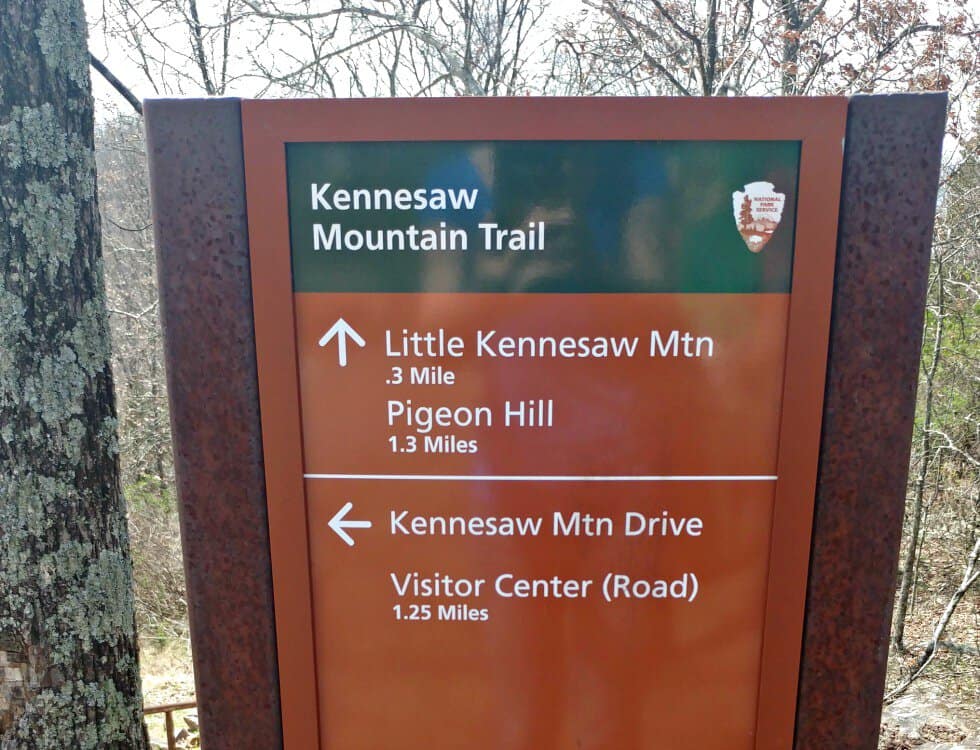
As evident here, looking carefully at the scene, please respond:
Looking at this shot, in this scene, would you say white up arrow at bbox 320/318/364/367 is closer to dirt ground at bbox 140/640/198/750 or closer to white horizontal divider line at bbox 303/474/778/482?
white horizontal divider line at bbox 303/474/778/482

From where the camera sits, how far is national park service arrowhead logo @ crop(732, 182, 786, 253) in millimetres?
1396

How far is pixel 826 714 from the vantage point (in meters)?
1.57

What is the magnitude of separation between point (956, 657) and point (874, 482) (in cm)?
856

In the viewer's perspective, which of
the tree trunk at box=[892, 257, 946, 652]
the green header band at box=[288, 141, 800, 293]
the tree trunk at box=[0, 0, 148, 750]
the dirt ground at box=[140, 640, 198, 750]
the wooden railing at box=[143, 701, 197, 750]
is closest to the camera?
the green header band at box=[288, 141, 800, 293]

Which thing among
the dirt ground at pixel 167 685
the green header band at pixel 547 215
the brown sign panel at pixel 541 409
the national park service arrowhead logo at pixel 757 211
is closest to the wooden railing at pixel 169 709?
the dirt ground at pixel 167 685

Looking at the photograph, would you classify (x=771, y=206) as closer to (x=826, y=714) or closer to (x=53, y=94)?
(x=826, y=714)

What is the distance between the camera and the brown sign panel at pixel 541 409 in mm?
1396

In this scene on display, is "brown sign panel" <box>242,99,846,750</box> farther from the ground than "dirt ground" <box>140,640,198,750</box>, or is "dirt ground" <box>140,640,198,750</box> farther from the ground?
"brown sign panel" <box>242,99,846,750</box>

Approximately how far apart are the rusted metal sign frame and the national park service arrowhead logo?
121mm

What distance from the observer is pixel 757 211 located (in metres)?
1.40

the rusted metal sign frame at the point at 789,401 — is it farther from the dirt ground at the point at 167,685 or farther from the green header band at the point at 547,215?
the dirt ground at the point at 167,685

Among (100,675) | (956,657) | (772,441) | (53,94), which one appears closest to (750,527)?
(772,441)

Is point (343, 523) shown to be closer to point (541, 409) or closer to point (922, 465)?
point (541, 409)

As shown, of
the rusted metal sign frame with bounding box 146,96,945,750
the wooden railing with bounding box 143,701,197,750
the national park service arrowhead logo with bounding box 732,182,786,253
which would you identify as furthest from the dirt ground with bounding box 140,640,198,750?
the national park service arrowhead logo with bounding box 732,182,786,253
